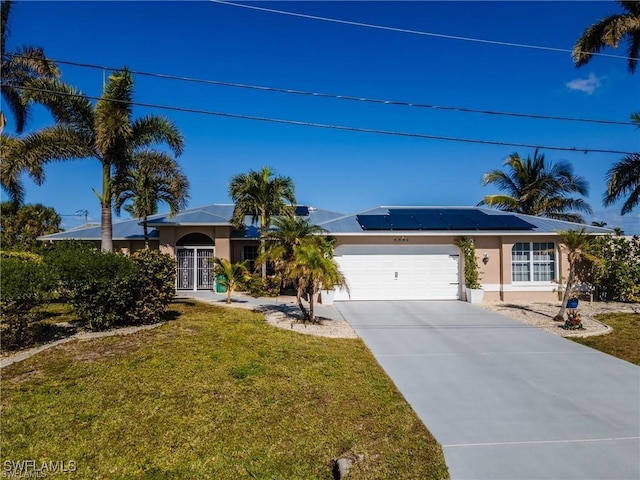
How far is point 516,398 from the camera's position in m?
6.00

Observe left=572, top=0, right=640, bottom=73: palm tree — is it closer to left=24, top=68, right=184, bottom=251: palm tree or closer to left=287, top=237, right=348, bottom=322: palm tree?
left=287, top=237, right=348, bottom=322: palm tree

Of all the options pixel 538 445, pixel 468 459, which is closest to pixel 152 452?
pixel 468 459

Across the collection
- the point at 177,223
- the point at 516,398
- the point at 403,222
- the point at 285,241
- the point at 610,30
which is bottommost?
the point at 516,398

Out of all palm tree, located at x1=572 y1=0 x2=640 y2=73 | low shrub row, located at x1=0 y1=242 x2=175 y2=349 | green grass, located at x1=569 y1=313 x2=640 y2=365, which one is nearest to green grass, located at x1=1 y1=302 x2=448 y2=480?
low shrub row, located at x1=0 y1=242 x2=175 y2=349

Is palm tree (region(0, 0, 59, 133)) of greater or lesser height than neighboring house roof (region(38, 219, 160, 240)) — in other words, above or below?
above

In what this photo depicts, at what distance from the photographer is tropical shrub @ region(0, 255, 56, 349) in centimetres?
723

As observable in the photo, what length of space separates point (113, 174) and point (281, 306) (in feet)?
28.7

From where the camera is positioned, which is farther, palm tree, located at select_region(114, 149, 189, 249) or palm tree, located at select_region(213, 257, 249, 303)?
palm tree, located at select_region(114, 149, 189, 249)

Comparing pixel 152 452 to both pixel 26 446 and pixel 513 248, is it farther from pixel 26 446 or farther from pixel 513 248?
pixel 513 248

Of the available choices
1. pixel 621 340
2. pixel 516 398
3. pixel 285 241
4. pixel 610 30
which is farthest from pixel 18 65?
pixel 610 30

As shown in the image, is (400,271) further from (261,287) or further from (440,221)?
(261,287)

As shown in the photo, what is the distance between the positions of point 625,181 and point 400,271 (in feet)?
35.9

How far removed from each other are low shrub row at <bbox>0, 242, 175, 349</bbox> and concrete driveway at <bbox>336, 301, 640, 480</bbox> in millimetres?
5904

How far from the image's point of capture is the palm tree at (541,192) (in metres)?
25.1
